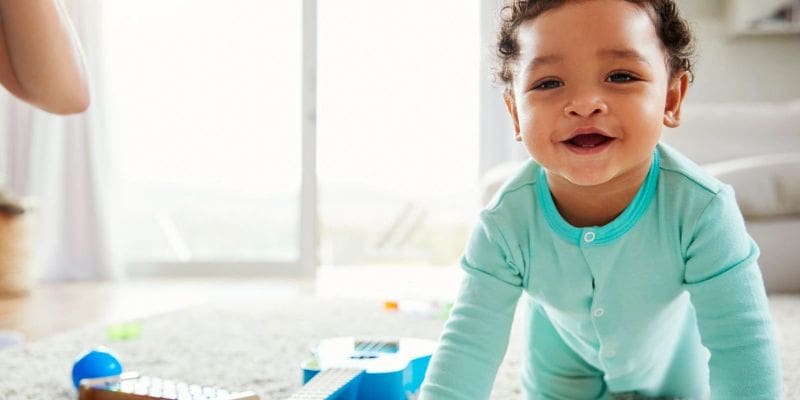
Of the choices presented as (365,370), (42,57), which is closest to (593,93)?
(365,370)

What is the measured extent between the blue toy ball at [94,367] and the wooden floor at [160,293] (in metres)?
0.75

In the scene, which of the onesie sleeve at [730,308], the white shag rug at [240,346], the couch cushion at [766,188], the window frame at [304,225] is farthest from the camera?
the window frame at [304,225]

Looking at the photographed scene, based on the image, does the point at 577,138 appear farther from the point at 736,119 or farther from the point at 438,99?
the point at 438,99

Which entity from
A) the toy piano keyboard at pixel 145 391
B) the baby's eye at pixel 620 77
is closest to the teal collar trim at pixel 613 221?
the baby's eye at pixel 620 77

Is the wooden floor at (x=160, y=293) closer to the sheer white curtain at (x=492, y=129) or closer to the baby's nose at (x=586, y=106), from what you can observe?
the sheer white curtain at (x=492, y=129)

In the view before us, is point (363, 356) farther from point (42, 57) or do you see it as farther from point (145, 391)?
point (42, 57)

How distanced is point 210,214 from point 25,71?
122 inches

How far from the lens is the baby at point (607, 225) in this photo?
0.87 metres

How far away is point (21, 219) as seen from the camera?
289 centimetres

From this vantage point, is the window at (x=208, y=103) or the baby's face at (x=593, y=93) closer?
the baby's face at (x=593, y=93)

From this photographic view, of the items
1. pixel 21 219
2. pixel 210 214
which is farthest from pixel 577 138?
pixel 210 214

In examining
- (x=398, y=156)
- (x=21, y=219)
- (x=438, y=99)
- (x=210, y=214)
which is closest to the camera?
(x=21, y=219)

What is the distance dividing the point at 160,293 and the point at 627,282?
2.30 m

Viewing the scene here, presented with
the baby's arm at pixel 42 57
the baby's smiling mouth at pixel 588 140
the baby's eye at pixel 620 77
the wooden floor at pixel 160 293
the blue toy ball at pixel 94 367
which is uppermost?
the baby's arm at pixel 42 57
